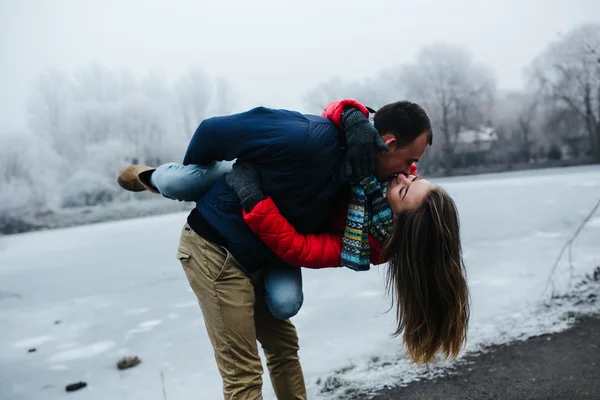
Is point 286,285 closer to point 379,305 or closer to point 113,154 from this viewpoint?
point 379,305

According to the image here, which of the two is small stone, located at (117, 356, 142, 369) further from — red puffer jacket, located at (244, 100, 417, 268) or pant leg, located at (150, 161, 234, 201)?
red puffer jacket, located at (244, 100, 417, 268)

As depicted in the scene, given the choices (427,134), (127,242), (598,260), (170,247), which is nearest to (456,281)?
(427,134)

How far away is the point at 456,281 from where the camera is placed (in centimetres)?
150

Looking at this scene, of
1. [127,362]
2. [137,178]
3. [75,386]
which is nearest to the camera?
[137,178]

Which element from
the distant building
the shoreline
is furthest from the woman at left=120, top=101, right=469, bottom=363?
the distant building

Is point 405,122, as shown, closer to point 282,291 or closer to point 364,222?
point 364,222

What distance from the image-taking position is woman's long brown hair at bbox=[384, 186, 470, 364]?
141 cm

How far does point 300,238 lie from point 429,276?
41 cm

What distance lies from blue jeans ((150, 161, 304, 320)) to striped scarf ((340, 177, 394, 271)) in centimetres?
19

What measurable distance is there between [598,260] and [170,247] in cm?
423

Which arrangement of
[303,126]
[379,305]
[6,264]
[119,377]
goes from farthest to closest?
[6,264], [379,305], [119,377], [303,126]

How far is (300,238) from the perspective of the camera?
4.66 ft

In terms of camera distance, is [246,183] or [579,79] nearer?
[246,183]

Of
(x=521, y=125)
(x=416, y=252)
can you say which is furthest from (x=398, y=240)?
(x=521, y=125)
